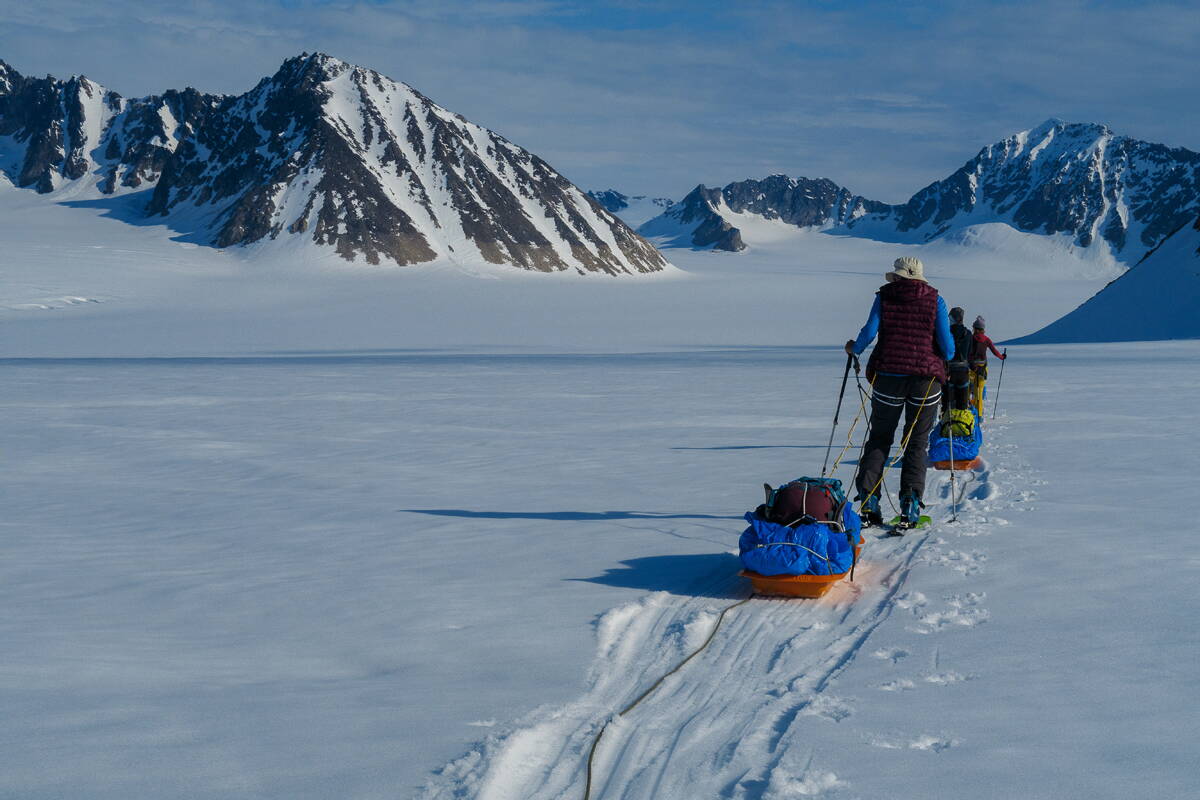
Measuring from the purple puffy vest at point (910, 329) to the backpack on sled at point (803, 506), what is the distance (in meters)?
1.62

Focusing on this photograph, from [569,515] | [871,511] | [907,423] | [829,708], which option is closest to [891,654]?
[829,708]

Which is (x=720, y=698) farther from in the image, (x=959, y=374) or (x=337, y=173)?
(x=337, y=173)

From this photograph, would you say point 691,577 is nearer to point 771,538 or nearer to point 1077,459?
point 771,538

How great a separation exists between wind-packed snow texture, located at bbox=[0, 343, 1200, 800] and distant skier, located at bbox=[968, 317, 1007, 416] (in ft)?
2.45

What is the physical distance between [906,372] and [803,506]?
2002 mm

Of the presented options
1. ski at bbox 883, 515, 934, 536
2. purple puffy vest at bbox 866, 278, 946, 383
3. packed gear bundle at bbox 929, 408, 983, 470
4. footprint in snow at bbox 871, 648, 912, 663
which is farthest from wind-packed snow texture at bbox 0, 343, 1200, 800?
purple puffy vest at bbox 866, 278, 946, 383

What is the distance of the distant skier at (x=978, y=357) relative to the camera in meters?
12.2

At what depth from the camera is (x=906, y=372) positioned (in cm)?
777

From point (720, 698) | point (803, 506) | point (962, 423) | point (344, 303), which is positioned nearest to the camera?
point (720, 698)

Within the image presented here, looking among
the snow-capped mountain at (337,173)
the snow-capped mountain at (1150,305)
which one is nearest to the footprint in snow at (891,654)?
the snow-capped mountain at (1150,305)

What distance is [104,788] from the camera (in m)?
3.74

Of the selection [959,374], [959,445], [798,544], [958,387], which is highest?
[959,374]

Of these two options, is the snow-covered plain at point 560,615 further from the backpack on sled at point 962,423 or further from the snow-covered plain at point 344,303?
the snow-covered plain at point 344,303

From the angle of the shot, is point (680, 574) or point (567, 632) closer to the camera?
point (567, 632)
